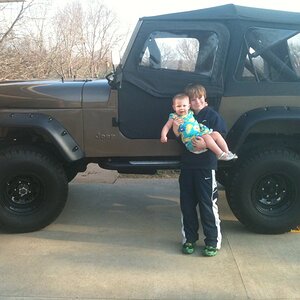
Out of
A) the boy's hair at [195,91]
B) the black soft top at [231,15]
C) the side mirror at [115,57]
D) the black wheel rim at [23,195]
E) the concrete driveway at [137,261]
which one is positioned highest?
the black soft top at [231,15]

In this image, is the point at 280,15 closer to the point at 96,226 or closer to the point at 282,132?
the point at 282,132

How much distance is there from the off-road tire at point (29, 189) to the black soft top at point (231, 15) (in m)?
1.71

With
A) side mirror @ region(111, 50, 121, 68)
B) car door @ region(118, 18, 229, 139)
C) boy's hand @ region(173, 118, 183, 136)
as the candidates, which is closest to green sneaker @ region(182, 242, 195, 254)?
boy's hand @ region(173, 118, 183, 136)

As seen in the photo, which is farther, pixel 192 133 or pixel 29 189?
pixel 29 189

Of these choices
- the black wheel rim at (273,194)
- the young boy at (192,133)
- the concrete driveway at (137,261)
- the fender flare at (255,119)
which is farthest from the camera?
the black wheel rim at (273,194)

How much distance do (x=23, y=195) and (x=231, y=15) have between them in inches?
105

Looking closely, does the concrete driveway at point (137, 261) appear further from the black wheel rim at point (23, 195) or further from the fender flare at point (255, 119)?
the fender flare at point (255, 119)

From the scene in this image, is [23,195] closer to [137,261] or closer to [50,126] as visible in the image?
[50,126]

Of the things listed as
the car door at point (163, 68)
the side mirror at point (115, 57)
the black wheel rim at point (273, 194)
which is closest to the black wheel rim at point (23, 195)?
the car door at point (163, 68)

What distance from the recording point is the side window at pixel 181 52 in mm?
4605

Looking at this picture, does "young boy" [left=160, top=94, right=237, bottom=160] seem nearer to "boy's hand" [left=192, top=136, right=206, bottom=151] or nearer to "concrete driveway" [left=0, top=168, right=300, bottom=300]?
"boy's hand" [left=192, top=136, right=206, bottom=151]

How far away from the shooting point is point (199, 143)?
4.04 m

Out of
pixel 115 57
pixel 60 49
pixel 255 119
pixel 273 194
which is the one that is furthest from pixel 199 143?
pixel 60 49

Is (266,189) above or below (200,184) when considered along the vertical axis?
below
